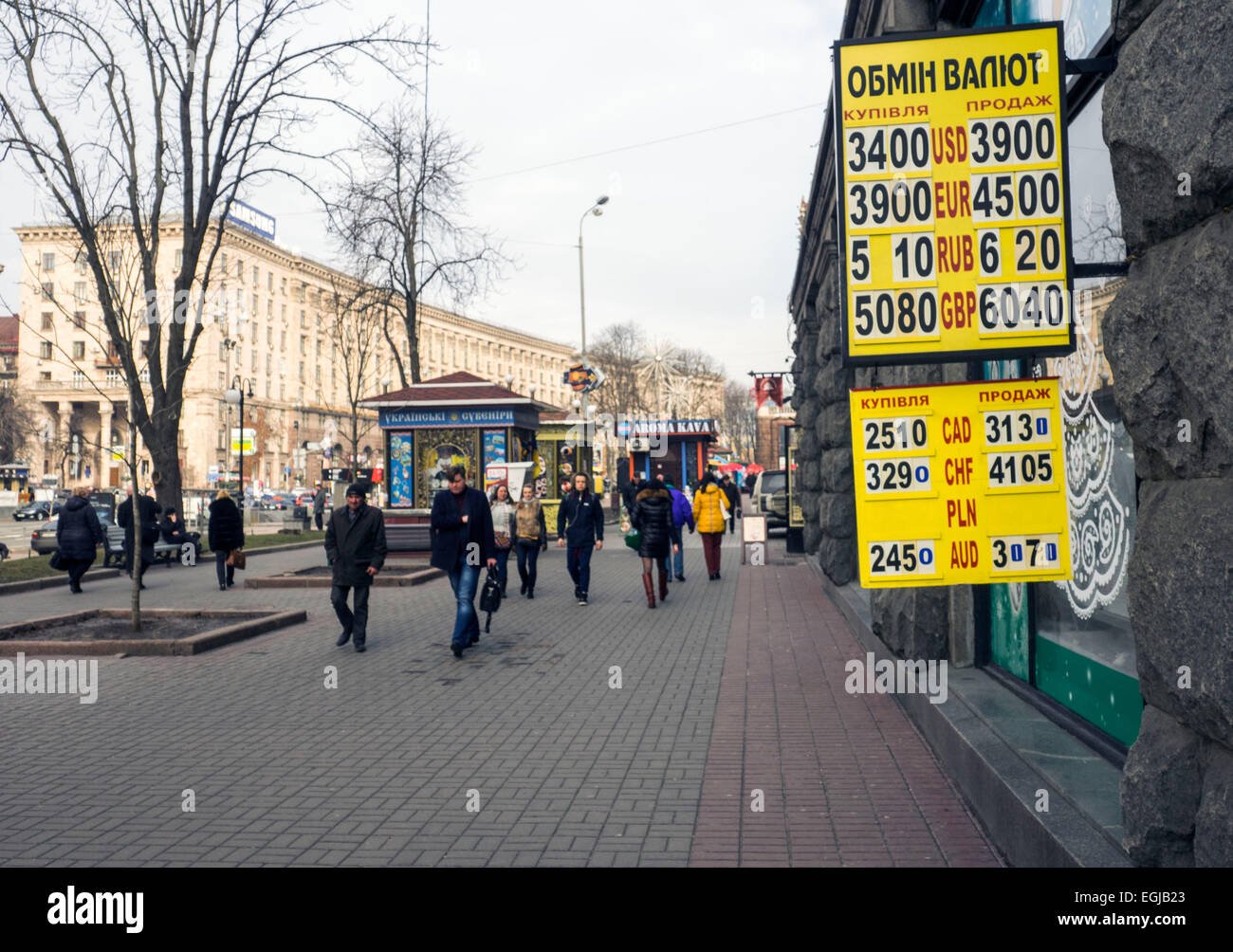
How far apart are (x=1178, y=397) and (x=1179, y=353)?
0.14 meters

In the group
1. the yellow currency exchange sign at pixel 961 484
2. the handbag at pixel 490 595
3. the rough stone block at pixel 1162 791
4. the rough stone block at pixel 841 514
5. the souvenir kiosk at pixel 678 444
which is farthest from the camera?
the souvenir kiosk at pixel 678 444

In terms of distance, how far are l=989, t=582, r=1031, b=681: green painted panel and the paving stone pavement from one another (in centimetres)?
78

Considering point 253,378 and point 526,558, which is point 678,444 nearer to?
point 526,558

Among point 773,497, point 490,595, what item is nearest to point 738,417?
point 773,497

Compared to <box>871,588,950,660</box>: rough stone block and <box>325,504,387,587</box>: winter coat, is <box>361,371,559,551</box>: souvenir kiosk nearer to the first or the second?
<box>325,504,387,587</box>: winter coat

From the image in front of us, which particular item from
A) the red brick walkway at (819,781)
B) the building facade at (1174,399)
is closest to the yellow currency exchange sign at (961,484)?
the building facade at (1174,399)

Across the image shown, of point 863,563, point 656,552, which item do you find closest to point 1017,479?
point 863,563

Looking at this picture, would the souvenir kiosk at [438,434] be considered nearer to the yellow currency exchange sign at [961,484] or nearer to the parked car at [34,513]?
the yellow currency exchange sign at [961,484]

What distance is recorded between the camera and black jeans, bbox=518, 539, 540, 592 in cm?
1570

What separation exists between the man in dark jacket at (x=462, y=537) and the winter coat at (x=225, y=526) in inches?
294

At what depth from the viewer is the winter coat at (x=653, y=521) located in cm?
1468

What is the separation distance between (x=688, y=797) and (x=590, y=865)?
3.76 ft

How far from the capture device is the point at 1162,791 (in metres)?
2.85

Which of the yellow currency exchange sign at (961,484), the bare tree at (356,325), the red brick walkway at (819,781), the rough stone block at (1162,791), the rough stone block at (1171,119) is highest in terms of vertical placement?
the bare tree at (356,325)
